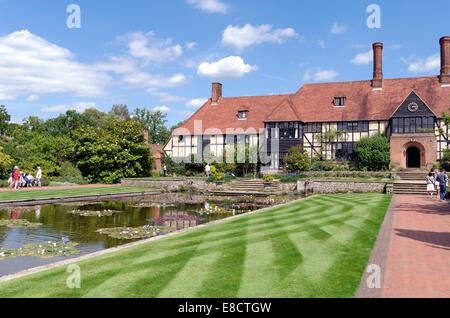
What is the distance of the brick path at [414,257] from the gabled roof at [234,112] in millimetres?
34054

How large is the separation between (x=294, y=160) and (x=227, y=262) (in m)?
34.3

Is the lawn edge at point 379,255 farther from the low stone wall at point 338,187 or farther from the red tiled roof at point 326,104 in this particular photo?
the red tiled roof at point 326,104

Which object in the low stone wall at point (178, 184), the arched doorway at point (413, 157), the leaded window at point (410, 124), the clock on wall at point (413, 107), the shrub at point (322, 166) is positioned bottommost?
the low stone wall at point (178, 184)

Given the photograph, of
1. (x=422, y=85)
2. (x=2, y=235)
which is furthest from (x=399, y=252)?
(x=422, y=85)

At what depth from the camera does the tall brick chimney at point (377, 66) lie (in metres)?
45.2

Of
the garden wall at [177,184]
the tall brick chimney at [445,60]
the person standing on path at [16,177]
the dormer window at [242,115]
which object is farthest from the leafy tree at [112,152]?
the tall brick chimney at [445,60]

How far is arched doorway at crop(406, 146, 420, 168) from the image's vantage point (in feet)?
141

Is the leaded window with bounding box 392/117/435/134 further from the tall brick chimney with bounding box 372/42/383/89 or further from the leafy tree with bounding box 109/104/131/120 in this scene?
the leafy tree with bounding box 109/104/131/120

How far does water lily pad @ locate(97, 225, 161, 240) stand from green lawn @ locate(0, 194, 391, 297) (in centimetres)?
199

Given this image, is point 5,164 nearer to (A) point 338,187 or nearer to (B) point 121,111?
(A) point 338,187


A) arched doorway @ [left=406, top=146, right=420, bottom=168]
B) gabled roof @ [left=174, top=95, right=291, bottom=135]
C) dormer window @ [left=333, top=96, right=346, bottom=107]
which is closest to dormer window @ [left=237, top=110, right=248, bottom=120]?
gabled roof @ [left=174, top=95, right=291, bottom=135]

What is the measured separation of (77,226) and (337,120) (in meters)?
34.9

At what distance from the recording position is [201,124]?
2003 inches
